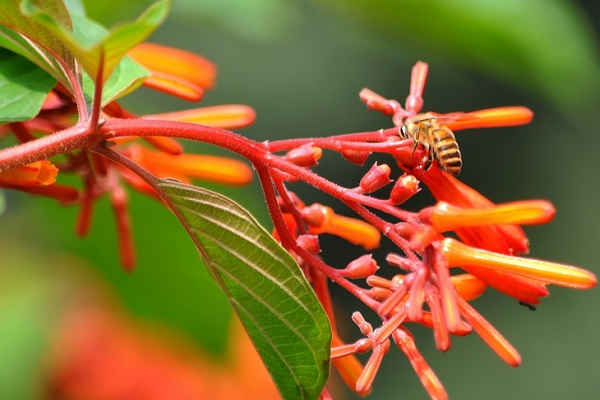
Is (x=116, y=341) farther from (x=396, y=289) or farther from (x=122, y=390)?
(x=396, y=289)

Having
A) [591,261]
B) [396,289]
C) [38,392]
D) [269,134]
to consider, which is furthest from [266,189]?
[591,261]

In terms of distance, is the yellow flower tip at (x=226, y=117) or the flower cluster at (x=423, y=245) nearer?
the flower cluster at (x=423, y=245)

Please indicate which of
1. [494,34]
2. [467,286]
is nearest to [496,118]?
[467,286]

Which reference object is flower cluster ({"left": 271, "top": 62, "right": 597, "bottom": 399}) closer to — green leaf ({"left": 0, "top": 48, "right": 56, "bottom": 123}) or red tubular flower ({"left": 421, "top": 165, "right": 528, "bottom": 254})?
red tubular flower ({"left": 421, "top": 165, "right": 528, "bottom": 254})

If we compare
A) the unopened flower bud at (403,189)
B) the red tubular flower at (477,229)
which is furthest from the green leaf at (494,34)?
the unopened flower bud at (403,189)

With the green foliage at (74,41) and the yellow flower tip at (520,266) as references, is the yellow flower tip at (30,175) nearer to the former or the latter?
the green foliage at (74,41)

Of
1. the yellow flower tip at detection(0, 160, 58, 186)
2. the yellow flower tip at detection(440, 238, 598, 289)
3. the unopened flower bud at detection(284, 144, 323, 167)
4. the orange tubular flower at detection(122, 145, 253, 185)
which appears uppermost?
the orange tubular flower at detection(122, 145, 253, 185)

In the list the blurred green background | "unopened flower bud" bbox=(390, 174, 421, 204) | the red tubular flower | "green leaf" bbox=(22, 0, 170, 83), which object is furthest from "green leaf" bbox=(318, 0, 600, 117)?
"green leaf" bbox=(22, 0, 170, 83)
